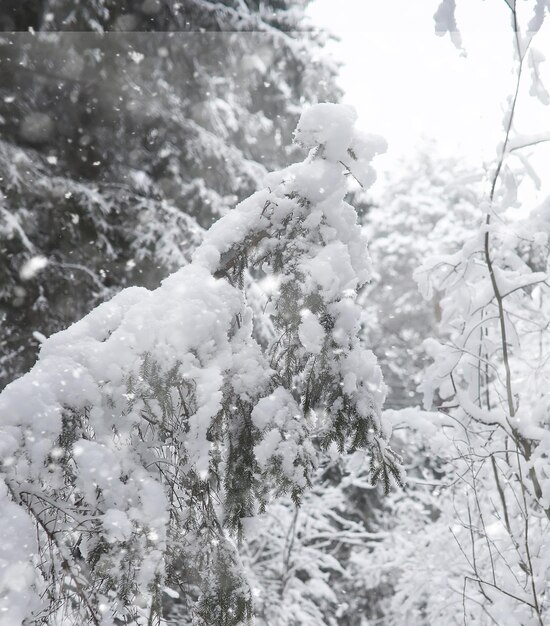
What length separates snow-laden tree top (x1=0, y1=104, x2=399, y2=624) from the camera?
136 centimetres

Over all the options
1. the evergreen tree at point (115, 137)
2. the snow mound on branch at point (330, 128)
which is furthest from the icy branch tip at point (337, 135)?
the evergreen tree at point (115, 137)

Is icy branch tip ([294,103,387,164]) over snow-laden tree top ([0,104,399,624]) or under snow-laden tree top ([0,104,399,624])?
over

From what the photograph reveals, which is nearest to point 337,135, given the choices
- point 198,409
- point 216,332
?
point 216,332

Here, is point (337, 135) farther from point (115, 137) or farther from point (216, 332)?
point (115, 137)

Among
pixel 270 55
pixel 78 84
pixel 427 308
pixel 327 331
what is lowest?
pixel 327 331

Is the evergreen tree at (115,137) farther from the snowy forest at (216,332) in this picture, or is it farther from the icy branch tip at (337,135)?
the icy branch tip at (337,135)

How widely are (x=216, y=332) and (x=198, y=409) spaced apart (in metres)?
0.27

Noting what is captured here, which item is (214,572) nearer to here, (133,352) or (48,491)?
(48,491)

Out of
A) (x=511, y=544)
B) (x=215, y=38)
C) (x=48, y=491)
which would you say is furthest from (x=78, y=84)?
(x=511, y=544)

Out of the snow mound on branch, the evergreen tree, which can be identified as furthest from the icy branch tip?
the evergreen tree

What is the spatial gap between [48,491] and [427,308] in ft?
55.8

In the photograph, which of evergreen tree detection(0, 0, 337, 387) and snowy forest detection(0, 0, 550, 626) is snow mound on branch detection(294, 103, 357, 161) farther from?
evergreen tree detection(0, 0, 337, 387)

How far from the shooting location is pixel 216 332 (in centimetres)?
166

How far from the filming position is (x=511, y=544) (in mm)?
2996
